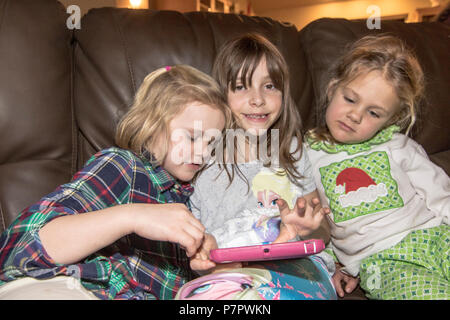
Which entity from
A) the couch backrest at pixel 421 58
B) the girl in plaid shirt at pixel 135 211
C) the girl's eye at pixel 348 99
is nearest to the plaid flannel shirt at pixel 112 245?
the girl in plaid shirt at pixel 135 211

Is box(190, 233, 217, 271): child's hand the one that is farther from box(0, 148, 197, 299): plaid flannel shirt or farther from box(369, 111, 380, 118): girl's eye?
box(369, 111, 380, 118): girl's eye

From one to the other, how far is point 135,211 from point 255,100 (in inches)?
21.8

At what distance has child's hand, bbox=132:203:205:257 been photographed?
642 millimetres

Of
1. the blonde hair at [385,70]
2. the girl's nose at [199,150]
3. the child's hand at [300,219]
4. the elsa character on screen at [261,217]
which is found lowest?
the elsa character on screen at [261,217]

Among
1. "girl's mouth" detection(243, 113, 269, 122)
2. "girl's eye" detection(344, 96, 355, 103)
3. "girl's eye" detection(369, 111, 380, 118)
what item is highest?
"girl's eye" detection(344, 96, 355, 103)

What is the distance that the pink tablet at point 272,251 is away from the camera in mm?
624

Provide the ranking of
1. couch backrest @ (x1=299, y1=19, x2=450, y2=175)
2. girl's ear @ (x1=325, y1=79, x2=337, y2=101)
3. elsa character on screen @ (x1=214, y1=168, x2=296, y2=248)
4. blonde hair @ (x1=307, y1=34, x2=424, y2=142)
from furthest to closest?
1. couch backrest @ (x1=299, y1=19, x2=450, y2=175)
2. girl's ear @ (x1=325, y1=79, x2=337, y2=101)
3. blonde hair @ (x1=307, y1=34, x2=424, y2=142)
4. elsa character on screen @ (x1=214, y1=168, x2=296, y2=248)

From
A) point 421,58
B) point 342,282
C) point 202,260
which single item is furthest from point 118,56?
point 421,58

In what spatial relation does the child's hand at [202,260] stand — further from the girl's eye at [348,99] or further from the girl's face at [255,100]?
the girl's eye at [348,99]

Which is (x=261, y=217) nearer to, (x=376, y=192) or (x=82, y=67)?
(x=376, y=192)

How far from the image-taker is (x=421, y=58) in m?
1.42

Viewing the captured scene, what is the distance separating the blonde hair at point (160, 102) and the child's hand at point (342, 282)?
63cm

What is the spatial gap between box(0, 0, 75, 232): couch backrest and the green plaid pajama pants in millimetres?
961

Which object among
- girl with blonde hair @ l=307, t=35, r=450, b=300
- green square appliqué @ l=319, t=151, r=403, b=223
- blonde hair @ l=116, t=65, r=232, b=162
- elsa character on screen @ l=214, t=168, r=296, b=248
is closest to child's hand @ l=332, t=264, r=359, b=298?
girl with blonde hair @ l=307, t=35, r=450, b=300
